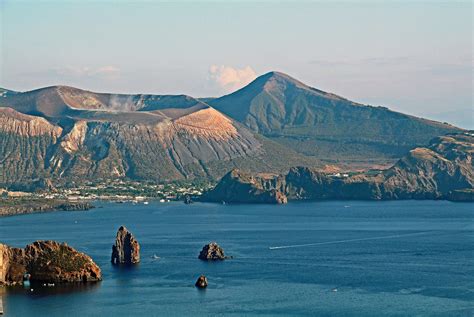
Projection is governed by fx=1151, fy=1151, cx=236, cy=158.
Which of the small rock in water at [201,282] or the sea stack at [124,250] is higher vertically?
the sea stack at [124,250]

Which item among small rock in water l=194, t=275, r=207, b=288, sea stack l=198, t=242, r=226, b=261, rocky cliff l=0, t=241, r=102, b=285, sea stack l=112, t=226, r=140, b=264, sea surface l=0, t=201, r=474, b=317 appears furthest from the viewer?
sea stack l=198, t=242, r=226, b=261

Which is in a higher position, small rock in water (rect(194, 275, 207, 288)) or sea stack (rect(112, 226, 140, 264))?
sea stack (rect(112, 226, 140, 264))

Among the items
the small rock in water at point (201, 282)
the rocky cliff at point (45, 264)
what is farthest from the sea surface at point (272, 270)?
the rocky cliff at point (45, 264)

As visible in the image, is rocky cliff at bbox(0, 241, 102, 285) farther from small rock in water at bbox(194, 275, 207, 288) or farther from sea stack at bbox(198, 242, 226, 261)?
sea stack at bbox(198, 242, 226, 261)

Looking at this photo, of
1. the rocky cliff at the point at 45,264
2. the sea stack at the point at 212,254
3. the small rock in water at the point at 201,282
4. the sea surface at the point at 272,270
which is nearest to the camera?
the sea surface at the point at 272,270

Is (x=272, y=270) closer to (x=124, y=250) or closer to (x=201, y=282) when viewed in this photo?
(x=201, y=282)

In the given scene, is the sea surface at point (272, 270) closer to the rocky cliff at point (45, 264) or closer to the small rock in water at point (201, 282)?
the small rock in water at point (201, 282)

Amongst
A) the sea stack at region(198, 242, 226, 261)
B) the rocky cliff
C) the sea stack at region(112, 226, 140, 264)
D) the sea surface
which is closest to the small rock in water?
the sea surface

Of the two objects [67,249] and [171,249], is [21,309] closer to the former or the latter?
[67,249]
